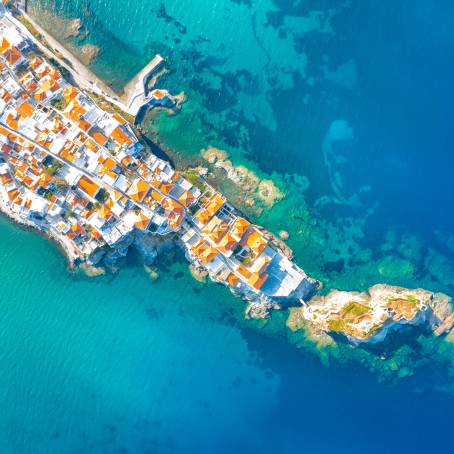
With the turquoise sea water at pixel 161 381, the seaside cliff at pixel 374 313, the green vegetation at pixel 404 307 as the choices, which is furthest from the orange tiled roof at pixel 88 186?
the green vegetation at pixel 404 307

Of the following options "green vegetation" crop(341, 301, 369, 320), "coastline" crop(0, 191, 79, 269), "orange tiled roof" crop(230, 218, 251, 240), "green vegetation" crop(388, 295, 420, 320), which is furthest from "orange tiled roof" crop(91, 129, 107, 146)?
"green vegetation" crop(388, 295, 420, 320)

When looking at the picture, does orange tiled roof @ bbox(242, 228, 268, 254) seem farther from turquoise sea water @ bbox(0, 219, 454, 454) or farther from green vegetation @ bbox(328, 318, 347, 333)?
green vegetation @ bbox(328, 318, 347, 333)

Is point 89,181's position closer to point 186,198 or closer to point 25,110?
point 25,110

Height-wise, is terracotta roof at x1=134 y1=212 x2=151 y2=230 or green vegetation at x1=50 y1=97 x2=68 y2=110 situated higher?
green vegetation at x1=50 y1=97 x2=68 y2=110

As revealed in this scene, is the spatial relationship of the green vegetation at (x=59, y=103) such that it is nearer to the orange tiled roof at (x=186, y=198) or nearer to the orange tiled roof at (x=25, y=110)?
the orange tiled roof at (x=25, y=110)

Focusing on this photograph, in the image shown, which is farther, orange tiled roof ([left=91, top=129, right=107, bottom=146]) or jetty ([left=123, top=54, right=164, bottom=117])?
jetty ([left=123, top=54, right=164, bottom=117])

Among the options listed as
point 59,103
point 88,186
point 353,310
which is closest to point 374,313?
point 353,310

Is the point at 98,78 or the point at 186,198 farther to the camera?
the point at 98,78
